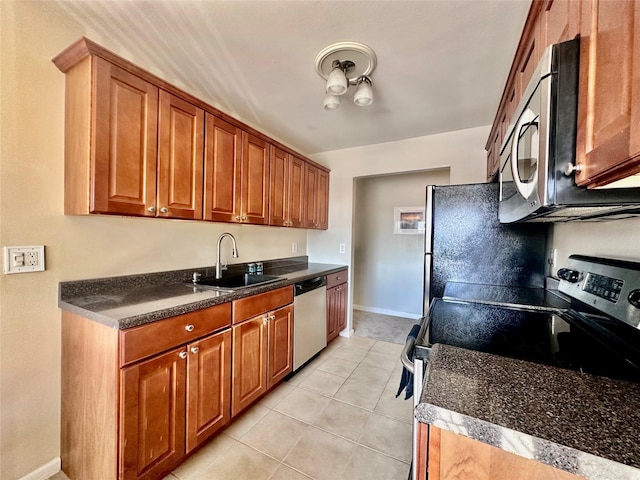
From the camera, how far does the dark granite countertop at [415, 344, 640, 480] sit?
410mm

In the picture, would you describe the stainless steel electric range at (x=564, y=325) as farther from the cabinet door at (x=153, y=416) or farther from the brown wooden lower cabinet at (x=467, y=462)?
the cabinet door at (x=153, y=416)

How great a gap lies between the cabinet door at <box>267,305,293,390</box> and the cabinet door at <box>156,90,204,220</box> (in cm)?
96

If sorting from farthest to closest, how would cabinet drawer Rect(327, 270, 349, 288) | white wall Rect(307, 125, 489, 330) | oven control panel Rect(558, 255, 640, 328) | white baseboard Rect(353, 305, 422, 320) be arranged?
white baseboard Rect(353, 305, 422, 320) → cabinet drawer Rect(327, 270, 349, 288) → white wall Rect(307, 125, 489, 330) → oven control panel Rect(558, 255, 640, 328)

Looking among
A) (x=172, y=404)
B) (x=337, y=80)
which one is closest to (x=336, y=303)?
(x=172, y=404)

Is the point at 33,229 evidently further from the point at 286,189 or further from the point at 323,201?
the point at 323,201

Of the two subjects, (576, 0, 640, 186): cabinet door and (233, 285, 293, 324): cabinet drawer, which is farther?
(233, 285, 293, 324): cabinet drawer

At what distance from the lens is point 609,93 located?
1.73 ft

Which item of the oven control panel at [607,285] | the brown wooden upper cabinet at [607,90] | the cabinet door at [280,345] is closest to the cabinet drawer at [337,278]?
the cabinet door at [280,345]

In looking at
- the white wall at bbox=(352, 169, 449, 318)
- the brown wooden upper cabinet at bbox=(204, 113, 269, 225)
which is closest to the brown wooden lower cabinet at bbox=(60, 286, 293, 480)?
the brown wooden upper cabinet at bbox=(204, 113, 269, 225)

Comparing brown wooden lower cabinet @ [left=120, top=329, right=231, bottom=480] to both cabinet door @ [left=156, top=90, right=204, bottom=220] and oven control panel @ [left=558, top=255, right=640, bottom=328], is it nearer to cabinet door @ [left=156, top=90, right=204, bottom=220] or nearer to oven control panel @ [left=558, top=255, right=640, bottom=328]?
cabinet door @ [left=156, top=90, right=204, bottom=220]

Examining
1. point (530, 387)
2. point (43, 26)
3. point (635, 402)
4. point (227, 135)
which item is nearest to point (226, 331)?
point (227, 135)

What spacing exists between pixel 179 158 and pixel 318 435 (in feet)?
6.39

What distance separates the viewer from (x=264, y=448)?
1.57 m

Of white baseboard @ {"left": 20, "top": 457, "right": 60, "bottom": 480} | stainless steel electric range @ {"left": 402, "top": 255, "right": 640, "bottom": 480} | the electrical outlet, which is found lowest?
white baseboard @ {"left": 20, "top": 457, "right": 60, "bottom": 480}
